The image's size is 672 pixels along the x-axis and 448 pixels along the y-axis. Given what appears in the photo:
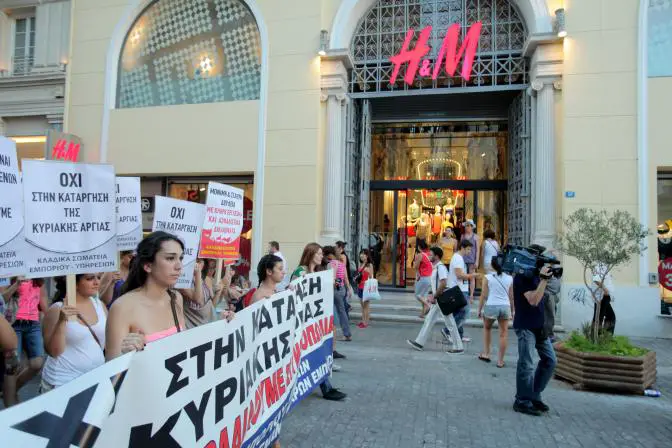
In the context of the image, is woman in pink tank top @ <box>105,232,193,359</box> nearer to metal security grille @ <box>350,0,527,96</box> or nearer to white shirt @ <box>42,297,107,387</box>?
white shirt @ <box>42,297,107,387</box>

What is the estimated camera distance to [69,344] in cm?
322

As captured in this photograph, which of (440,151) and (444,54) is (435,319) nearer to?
(444,54)

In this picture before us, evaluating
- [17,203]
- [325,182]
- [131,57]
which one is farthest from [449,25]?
[17,203]

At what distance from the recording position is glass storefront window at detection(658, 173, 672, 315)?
1045cm

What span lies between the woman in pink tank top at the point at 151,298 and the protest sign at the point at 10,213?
716mm

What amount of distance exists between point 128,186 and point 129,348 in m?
3.13

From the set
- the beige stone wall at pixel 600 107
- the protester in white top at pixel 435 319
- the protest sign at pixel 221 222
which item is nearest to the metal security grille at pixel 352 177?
the protester in white top at pixel 435 319

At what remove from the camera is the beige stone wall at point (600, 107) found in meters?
10.5

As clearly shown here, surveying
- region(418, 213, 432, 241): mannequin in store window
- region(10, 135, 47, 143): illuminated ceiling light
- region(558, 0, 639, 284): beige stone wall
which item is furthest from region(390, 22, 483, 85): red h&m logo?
region(10, 135, 47, 143): illuminated ceiling light

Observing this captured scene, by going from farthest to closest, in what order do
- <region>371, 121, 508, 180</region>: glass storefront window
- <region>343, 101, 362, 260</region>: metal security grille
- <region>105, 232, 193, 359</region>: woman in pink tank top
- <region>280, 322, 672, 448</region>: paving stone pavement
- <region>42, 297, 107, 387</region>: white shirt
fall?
1. <region>371, 121, 508, 180</region>: glass storefront window
2. <region>343, 101, 362, 260</region>: metal security grille
3. <region>280, 322, 672, 448</region>: paving stone pavement
4. <region>42, 297, 107, 387</region>: white shirt
5. <region>105, 232, 193, 359</region>: woman in pink tank top

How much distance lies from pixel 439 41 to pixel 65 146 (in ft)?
35.2

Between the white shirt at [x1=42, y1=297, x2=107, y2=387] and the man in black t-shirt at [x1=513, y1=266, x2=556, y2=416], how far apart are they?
4263 mm

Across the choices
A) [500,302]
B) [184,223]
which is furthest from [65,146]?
[500,302]

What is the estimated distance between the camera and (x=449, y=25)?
41.0ft
